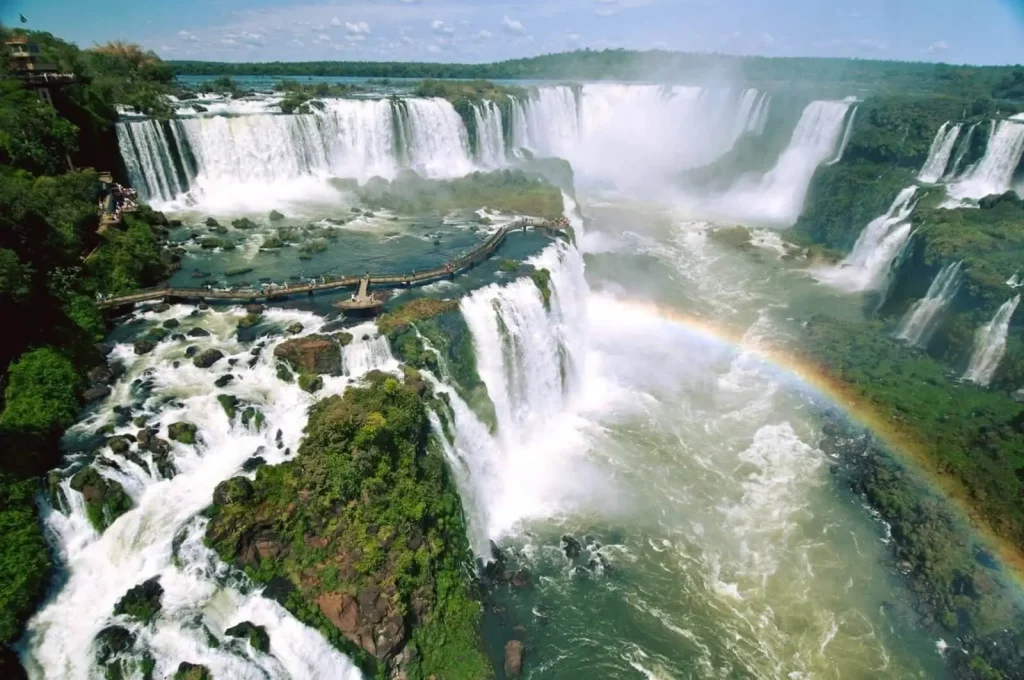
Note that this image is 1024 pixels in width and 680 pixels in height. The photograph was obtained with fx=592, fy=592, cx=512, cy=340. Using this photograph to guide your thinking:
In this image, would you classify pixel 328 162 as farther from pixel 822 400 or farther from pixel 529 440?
pixel 822 400

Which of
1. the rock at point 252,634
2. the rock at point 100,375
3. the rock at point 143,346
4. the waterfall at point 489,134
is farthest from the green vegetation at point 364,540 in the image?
the waterfall at point 489,134

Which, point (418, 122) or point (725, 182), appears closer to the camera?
point (418, 122)

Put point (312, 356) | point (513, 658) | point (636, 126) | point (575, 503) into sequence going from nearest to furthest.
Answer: point (513, 658)
point (312, 356)
point (575, 503)
point (636, 126)

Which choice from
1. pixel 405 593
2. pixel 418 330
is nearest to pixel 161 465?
pixel 405 593

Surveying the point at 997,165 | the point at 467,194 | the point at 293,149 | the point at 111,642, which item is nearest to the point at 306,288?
the point at 111,642

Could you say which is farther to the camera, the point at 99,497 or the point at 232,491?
the point at 232,491

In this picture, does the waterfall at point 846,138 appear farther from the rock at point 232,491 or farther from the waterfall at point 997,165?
the rock at point 232,491

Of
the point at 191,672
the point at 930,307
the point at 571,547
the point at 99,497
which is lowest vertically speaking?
the point at 571,547

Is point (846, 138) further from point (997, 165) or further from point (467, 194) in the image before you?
point (467, 194)
